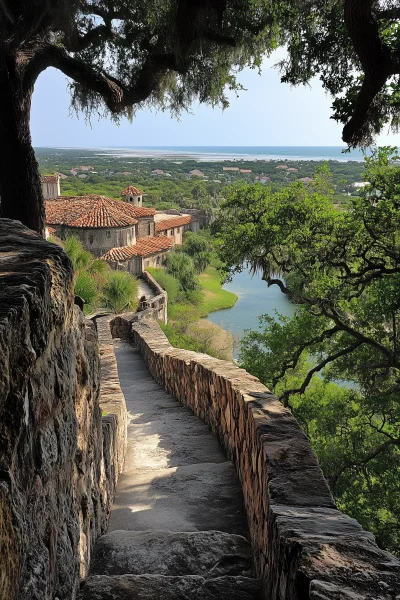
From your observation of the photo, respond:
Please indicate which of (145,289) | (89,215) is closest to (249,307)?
(145,289)

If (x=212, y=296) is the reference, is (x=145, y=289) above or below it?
above

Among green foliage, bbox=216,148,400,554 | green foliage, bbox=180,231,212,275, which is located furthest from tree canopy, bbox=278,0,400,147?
green foliage, bbox=180,231,212,275

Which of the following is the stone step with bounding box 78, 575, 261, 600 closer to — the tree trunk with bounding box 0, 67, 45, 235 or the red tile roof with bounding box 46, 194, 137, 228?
the tree trunk with bounding box 0, 67, 45, 235

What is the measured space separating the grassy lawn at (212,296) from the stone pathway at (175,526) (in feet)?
115

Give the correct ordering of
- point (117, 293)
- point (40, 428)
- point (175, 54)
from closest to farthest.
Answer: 1. point (40, 428)
2. point (175, 54)
3. point (117, 293)

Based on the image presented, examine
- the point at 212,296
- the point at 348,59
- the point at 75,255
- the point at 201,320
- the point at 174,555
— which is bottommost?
the point at 201,320

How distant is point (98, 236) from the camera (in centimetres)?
3155

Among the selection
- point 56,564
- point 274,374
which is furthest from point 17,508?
point 274,374

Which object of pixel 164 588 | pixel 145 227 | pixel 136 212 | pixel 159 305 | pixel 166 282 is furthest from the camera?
pixel 145 227

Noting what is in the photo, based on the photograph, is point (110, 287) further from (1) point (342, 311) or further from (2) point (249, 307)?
(2) point (249, 307)

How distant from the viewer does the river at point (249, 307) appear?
40.8m

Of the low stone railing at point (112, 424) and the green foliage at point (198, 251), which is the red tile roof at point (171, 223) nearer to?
the green foliage at point (198, 251)

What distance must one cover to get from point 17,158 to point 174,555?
5.51 m

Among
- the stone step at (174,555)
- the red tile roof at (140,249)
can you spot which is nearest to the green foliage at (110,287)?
the red tile roof at (140,249)
